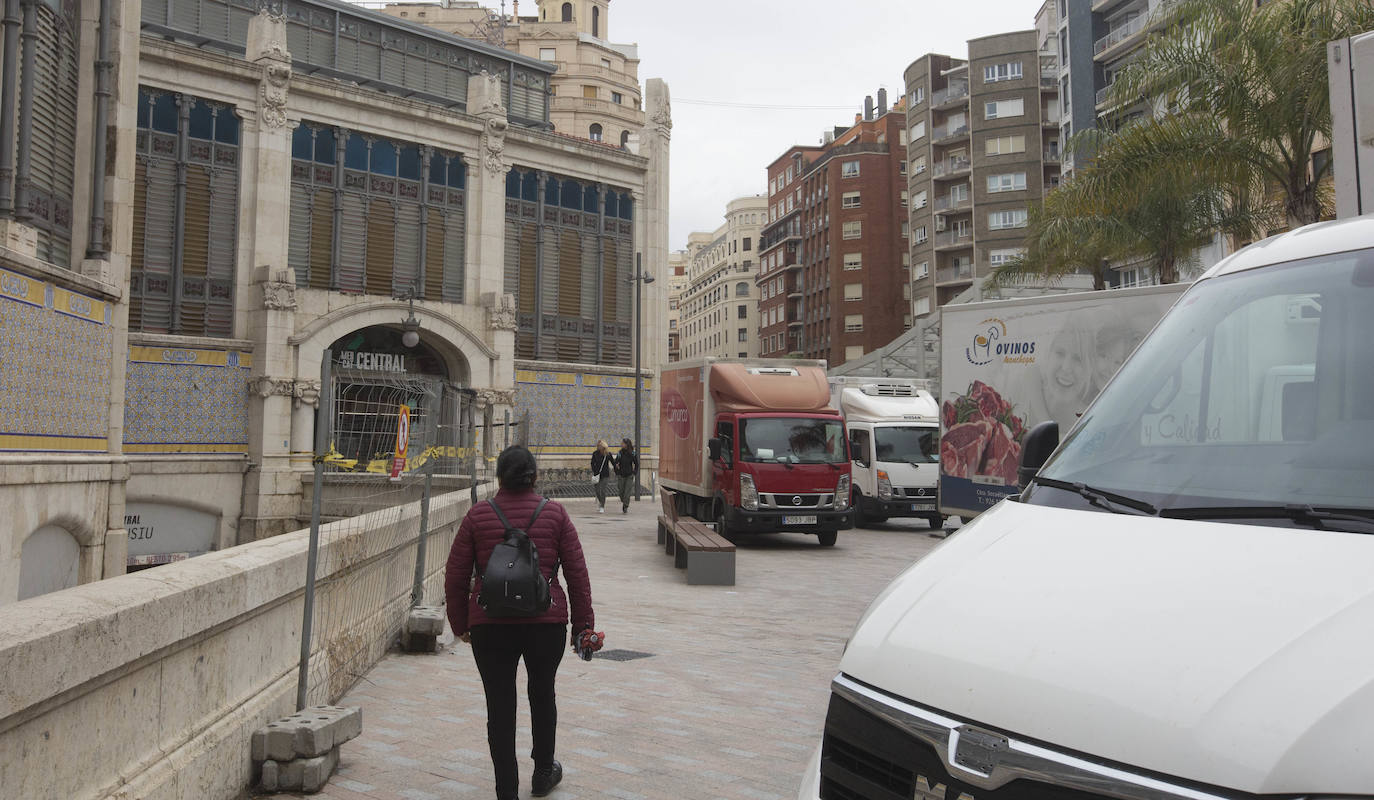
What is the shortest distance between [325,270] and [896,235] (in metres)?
59.5

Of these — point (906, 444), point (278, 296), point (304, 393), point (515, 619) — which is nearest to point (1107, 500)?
point (515, 619)

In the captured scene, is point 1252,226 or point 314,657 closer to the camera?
point 314,657

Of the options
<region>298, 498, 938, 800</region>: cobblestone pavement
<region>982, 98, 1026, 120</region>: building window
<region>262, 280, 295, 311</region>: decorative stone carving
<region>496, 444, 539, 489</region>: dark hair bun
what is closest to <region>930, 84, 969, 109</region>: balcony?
<region>982, 98, 1026, 120</region>: building window

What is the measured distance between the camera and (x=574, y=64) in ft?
238

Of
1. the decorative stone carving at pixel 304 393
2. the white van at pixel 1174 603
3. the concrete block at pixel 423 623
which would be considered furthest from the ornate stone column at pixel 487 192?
the white van at pixel 1174 603

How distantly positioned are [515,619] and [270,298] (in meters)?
26.4

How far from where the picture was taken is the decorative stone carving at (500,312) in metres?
33.2

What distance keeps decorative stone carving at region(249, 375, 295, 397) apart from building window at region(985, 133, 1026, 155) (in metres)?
51.2

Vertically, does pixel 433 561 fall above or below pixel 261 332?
below

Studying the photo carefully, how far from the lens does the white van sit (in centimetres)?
195

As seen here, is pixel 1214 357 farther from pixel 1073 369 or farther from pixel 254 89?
pixel 254 89

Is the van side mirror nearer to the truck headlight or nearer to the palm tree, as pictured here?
the palm tree

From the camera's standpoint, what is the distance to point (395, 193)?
3244cm

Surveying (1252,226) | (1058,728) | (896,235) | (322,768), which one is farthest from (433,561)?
(896,235)
